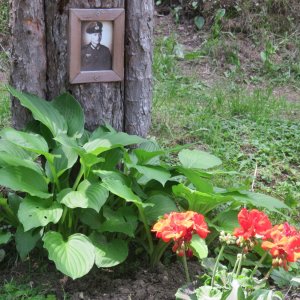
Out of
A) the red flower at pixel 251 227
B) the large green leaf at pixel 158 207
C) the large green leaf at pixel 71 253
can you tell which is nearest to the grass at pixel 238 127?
the large green leaf at pixel 158 207

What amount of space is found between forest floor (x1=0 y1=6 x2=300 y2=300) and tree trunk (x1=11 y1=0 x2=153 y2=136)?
33.6 inches

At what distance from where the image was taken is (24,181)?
2.94 meters

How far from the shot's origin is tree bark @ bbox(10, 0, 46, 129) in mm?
3258

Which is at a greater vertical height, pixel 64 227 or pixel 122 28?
pixel 122 28

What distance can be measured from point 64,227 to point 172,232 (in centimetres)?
77

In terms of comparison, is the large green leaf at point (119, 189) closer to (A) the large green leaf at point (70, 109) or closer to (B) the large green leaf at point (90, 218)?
(B) the large green leaf at point (90, 218)

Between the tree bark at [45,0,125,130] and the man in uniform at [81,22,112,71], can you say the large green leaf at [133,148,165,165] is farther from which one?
the man in uniform at [81,22,112,71]

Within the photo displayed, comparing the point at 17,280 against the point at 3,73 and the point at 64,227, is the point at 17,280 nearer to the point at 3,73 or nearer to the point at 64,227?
the point at 64,227

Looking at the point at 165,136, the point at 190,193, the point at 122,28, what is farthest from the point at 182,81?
the point at 190,193

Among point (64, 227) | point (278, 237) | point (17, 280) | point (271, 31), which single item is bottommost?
point (17, 280)

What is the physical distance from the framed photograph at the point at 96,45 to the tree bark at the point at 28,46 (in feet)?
0.55

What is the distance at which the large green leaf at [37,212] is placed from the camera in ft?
9.09

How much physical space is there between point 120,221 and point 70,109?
72cm

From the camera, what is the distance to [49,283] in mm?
2996
